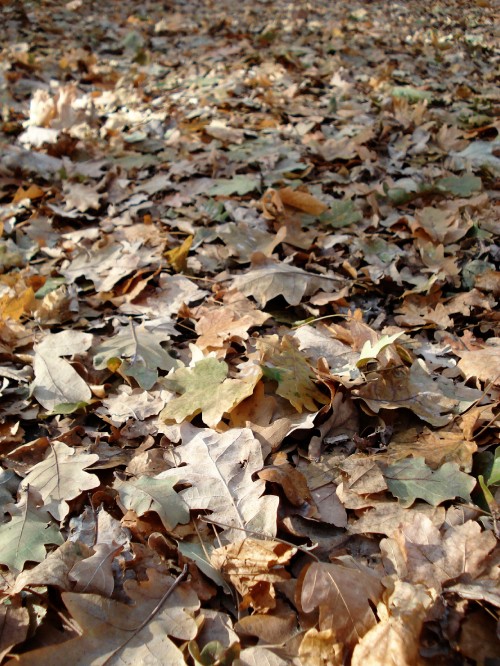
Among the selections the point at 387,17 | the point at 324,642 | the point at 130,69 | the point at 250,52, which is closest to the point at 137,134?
the point at 130,69

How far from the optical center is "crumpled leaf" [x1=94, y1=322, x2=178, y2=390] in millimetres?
2053

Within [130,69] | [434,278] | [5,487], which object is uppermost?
[130,69]

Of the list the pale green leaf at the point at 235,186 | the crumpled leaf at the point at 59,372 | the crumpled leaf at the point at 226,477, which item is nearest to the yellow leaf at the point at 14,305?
the crumpled leaf at the point at 59,372

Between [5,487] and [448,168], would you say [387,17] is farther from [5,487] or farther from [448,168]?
[5,487]

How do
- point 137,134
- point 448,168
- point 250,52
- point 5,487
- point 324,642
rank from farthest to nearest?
point 250,52
point 137,134
point 448,168
point 5,487
point 324,642

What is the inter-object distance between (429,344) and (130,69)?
4997 mm

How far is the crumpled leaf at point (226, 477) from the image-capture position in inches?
58.4

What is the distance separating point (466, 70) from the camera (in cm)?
543

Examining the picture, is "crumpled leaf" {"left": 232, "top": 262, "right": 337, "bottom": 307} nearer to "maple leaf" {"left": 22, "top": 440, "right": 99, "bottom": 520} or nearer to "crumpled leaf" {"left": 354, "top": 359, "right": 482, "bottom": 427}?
"crumpled leaf" {"left": 354, "top": 359, "right": 482, "bottom": 427}

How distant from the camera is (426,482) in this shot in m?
1.53

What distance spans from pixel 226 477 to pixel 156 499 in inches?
8.4

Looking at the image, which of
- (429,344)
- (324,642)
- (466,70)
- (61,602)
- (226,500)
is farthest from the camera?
(466,70)

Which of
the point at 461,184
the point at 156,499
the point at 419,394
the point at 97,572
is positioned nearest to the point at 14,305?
the point at 156,499

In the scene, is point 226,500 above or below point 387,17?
below
